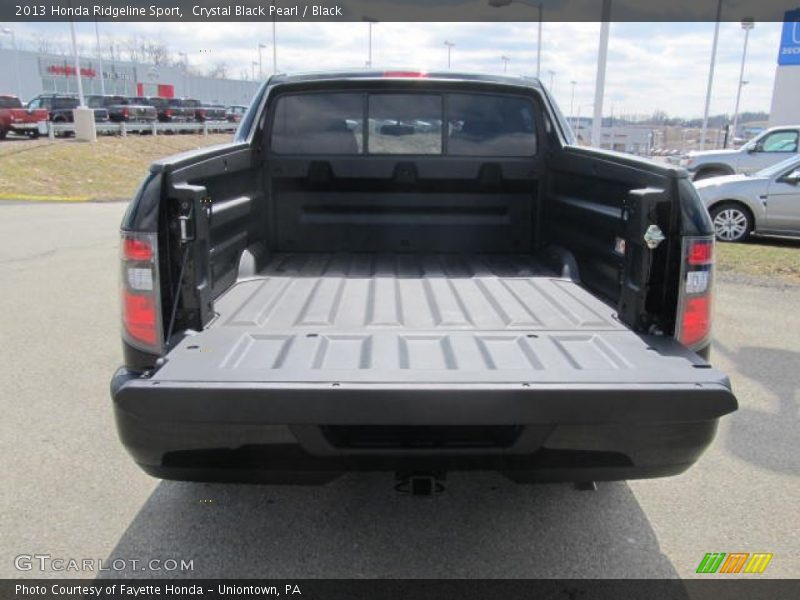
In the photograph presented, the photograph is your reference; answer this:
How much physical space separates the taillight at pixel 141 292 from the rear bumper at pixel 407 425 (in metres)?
0.22

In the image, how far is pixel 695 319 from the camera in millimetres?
2672

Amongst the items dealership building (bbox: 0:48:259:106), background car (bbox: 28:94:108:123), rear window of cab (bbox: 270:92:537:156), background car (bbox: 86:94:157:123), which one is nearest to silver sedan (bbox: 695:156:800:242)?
rear window of cab (bbox: 270:92:537:156)

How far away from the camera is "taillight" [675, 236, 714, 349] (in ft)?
8.48

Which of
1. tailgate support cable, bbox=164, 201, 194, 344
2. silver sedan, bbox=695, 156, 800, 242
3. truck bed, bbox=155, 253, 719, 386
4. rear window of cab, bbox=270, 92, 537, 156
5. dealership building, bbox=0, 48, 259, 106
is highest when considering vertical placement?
dealership building, bbox=0, 48, 259, 106

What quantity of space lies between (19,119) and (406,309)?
3196cm

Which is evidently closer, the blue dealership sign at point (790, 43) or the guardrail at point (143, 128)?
the blue dealership sign at point (790, 43)

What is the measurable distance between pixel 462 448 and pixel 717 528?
4.90 feet

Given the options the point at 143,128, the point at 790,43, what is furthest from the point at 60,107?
the point at 790,43

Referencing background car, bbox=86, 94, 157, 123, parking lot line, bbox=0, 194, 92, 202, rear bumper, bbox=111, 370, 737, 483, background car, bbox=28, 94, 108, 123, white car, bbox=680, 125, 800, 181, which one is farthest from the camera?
background car, bbox=86, 94, 157, 123

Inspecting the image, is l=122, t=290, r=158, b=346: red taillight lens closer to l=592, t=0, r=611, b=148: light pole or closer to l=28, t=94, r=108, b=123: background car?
l=592, t=0, r=611, b=148: light pole

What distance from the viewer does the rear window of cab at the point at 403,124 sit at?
13.9ft

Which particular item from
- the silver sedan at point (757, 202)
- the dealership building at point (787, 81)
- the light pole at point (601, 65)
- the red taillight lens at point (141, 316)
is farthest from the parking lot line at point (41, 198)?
the dealership building at point (787, 81)

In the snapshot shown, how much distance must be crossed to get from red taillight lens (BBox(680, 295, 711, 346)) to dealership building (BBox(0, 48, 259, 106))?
52937 mm

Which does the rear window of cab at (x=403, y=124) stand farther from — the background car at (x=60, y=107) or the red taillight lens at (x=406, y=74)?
the background car at (x=60, y=107)
